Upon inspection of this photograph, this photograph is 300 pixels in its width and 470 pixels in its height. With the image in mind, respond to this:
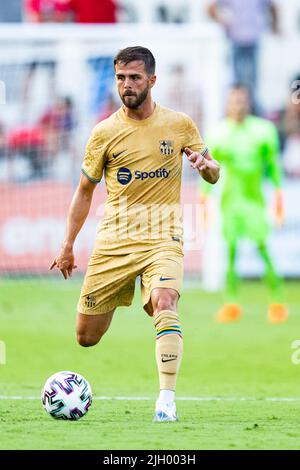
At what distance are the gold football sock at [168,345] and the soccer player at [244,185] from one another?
6552mm

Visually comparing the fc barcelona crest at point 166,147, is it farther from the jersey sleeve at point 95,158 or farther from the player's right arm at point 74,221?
the player's right arm at point 74,221

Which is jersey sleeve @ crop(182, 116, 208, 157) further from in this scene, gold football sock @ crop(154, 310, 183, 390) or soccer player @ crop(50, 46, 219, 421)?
gold football sock @ crop(154, 310, 183, 390)

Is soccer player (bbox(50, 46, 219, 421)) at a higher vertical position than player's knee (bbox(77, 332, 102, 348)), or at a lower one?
higher

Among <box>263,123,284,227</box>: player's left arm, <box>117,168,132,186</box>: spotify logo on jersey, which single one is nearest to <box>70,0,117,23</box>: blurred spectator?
<box>263,123,284,227</box>: player's left arm

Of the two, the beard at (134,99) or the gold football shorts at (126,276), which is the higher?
the beard at (134,99)

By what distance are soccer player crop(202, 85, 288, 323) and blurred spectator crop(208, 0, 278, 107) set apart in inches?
179

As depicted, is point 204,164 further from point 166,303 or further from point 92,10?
point 92,10

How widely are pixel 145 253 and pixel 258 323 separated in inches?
247

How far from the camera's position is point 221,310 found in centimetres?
1476

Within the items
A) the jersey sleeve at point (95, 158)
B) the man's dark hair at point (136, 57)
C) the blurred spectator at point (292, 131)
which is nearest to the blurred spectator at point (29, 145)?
the blurred spectator at point (292, 131)

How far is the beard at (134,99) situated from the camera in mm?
7898

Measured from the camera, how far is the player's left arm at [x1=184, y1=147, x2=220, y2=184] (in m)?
7.84
